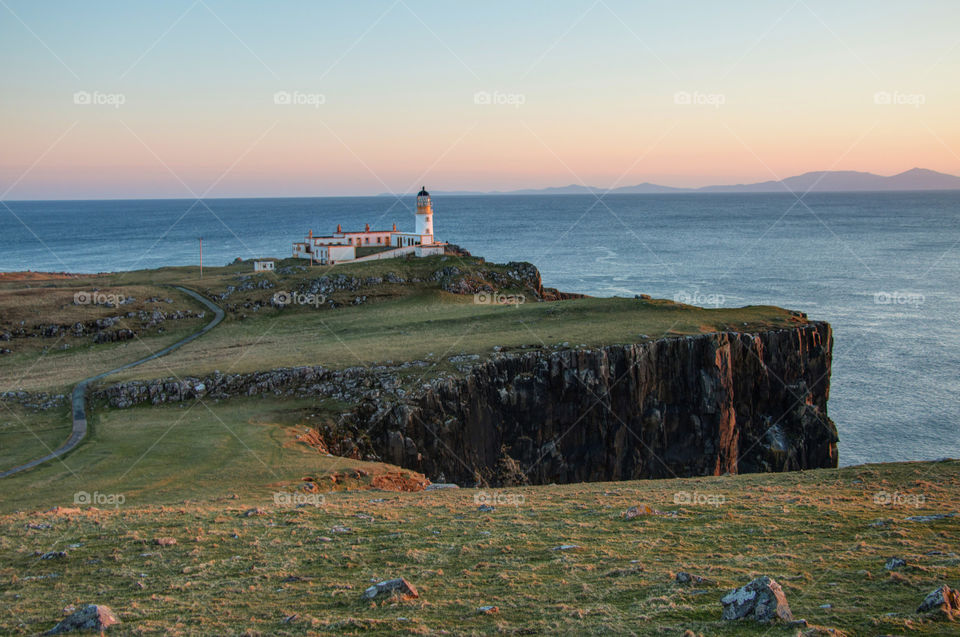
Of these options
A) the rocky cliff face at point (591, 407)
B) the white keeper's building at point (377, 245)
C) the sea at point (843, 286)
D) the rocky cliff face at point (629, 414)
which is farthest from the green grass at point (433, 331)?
the white keeper's building at point (377, 245)

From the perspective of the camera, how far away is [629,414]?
47.9 metres

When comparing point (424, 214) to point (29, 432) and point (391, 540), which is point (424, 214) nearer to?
point (29, 432)

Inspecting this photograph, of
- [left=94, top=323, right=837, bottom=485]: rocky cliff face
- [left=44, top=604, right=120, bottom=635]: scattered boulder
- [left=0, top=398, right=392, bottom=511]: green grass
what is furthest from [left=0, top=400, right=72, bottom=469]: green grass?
[left=44, top=604, right=120, bottom=635]: scattered boulder

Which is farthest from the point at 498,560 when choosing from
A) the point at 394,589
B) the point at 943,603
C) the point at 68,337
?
the point at 68,337

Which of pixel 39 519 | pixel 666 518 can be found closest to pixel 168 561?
pixel 39 519

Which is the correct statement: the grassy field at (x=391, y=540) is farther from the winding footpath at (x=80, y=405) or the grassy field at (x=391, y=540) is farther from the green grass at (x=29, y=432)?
the winding footpath at (x=80, y=405)

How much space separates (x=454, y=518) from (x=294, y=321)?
49561 millimetres

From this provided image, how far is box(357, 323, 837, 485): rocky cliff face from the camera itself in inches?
1725

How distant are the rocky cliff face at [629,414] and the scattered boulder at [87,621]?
27.1m

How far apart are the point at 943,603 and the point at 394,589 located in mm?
10754

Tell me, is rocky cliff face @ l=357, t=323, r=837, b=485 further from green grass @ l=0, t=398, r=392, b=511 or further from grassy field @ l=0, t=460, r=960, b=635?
grassy field @ l=0, t=460, r=960, b=635

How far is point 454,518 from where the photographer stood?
23.0 meters

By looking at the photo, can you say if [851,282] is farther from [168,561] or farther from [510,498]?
[168,561]

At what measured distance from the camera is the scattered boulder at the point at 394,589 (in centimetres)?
1540
